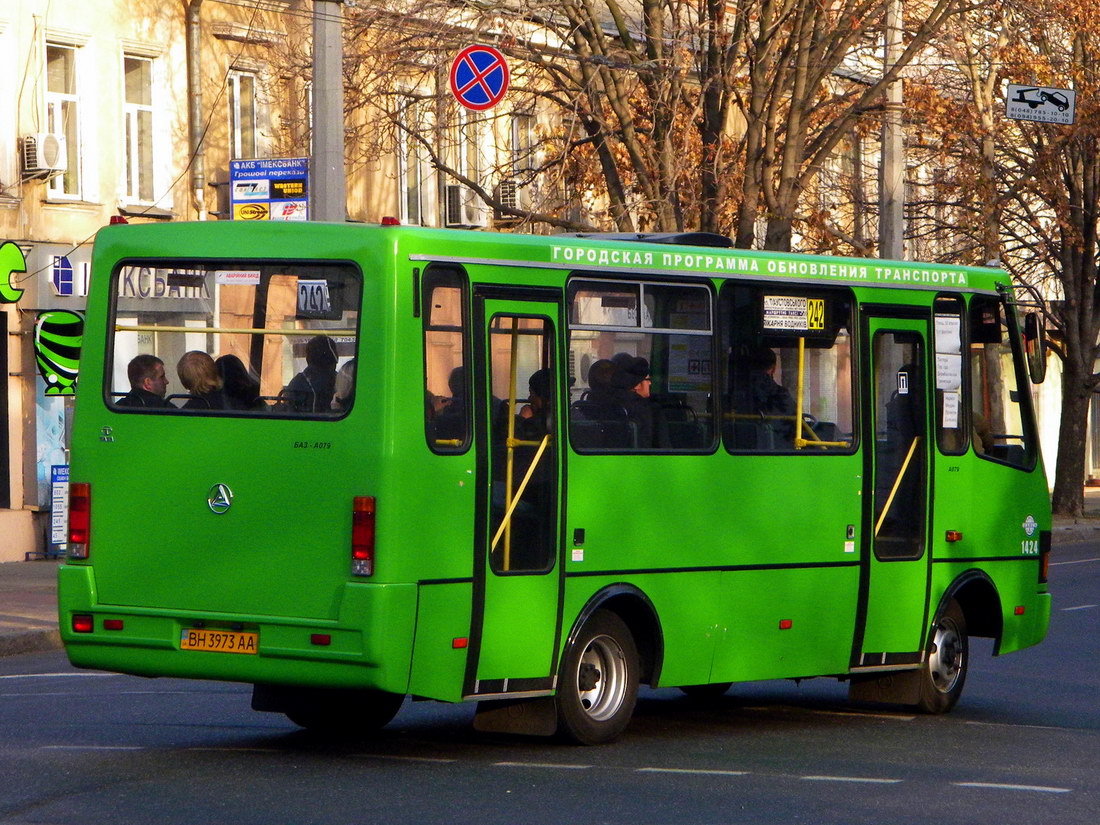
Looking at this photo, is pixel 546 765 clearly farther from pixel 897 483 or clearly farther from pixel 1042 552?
pixel 1042 552

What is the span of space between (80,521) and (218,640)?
39.9 inches

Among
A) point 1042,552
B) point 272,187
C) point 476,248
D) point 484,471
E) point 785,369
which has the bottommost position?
point 1042,552

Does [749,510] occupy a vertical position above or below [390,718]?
above

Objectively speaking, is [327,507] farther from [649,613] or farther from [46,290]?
[46,290]

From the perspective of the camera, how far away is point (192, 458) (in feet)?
31.0

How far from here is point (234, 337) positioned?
9477 millimetres

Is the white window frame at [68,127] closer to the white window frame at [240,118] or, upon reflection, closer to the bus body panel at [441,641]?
the white window frame at [240,118]

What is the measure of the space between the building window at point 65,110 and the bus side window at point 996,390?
49.8ft

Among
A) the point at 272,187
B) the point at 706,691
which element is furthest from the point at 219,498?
the point at 272,187

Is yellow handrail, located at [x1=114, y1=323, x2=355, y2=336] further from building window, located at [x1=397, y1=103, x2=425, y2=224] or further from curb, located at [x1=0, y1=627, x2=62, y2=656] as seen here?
building window, located at [x1=397, y1=103, x2=425, y2=224]

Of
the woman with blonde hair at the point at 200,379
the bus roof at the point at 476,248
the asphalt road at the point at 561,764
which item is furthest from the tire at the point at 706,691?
the woman with blonde hair at the point at 200,379

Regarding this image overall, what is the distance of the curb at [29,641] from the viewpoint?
16031 millimetres

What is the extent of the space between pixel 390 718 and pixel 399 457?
2.22m

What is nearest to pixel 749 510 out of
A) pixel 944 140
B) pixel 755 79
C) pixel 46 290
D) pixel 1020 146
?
pixel 755 79
